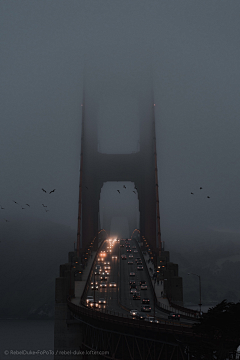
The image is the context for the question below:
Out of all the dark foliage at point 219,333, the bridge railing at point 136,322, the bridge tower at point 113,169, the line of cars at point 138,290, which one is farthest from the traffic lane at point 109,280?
the dark foliage at point 219,333

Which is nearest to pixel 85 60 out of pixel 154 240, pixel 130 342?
pixel 154 240

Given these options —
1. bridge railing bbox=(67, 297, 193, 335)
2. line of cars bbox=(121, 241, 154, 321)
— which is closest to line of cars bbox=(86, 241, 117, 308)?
line of cars bbox=(121, 241, 154, 321)

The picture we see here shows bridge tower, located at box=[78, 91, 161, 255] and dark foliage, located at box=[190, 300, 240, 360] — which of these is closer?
dark foliage, located at box=[190, 300, 240, 360]

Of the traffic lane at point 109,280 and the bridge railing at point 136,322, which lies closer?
the bridge railing at point 136,322

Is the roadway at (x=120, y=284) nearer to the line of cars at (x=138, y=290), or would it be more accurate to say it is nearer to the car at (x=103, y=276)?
the line of cars at (x=138, y=290)

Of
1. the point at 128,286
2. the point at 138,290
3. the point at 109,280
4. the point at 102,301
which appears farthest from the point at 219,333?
the point at 109,280

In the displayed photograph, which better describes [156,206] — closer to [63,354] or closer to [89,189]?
[89,189]

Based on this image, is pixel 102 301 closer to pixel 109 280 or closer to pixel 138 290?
pixel 138 290

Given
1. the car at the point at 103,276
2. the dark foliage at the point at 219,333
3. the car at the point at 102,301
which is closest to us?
the dark foliage at the point at 219,333

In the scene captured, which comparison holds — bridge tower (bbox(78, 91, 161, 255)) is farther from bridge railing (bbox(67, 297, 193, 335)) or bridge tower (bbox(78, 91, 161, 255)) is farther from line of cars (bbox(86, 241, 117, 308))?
bridge railing (bbox(67, 297, 193, 335))
